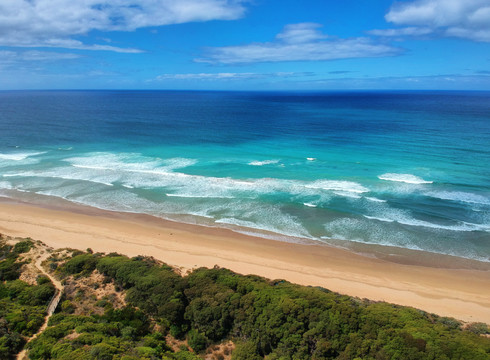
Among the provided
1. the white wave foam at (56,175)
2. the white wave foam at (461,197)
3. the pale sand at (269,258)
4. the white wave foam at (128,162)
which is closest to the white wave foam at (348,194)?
the white wave foam at (461,197)

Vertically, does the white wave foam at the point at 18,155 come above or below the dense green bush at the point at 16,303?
above

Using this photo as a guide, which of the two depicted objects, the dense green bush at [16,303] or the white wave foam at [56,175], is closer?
the dense green bush at [16,303]

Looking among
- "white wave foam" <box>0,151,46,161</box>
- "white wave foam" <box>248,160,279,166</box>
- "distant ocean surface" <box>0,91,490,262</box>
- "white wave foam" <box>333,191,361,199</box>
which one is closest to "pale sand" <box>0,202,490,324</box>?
"distant ocean surface" <box>0,91,490,262</box>

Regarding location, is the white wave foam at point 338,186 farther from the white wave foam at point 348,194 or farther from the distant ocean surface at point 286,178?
the white wave foam at point 348,194

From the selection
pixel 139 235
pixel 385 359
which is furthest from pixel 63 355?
pixel 139 235

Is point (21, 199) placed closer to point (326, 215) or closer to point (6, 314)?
point (6, 314)

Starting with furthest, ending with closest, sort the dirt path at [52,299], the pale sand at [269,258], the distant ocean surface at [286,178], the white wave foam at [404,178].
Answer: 1. the white wave foam at [404,178]
2. the distant ocean surface at [286,178]
3. the pale sand at [269,258]
4. the dirt path at [52,299]

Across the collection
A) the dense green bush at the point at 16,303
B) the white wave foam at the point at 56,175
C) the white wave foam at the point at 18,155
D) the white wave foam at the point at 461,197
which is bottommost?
the dense green bush at the point at 16,303
